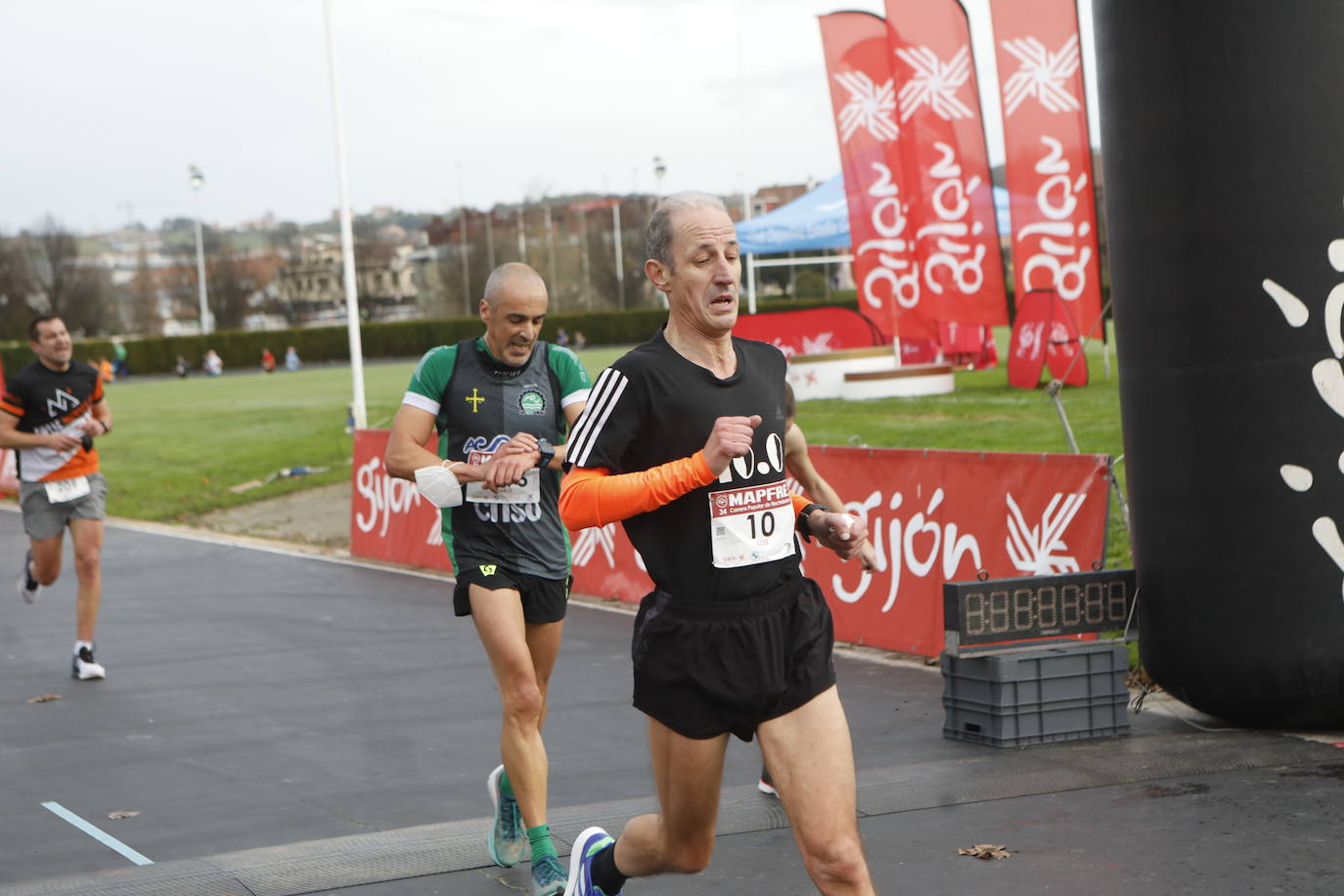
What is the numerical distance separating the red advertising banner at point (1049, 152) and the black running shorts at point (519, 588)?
15.2 meters

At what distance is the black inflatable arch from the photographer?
6.82 m

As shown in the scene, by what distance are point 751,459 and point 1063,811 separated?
9.09ft

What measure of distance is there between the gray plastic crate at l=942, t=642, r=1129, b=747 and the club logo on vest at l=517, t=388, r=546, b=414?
2.56 metres

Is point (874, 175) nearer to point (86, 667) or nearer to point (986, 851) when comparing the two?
point (86, 667)

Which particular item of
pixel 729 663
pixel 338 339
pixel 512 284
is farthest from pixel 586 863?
pixel 338 339

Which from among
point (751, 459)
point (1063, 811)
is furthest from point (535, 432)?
point (1063, 811)

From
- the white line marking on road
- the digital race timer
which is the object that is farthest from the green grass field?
the white line marking on road

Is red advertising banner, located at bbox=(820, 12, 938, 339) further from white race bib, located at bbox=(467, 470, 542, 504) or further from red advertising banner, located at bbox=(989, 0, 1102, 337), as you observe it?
white race bib, located at bbox=(467, 470, 542, 504)

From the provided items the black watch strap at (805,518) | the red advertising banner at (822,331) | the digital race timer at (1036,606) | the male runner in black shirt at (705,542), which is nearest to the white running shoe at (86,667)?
the digital race timer at (1036,606)

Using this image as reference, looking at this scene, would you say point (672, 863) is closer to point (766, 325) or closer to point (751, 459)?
point (751, 459)

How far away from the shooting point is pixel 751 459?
4086 millimetres

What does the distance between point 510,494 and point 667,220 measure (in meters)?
2.11

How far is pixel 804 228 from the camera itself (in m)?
32.8

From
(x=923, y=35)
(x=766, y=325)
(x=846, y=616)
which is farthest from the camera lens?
(x=766, y=325)
